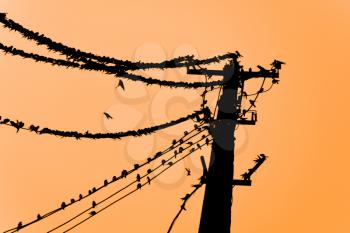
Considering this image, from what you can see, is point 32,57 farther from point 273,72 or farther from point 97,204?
point 273,72

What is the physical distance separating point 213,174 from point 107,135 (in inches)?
103

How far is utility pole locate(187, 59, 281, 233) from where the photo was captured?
979 centimetres

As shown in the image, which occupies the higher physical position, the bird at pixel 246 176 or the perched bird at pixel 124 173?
the bird at pixel 246 176

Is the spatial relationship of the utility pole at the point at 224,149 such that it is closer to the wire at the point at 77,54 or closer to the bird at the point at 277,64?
the bird at the point at 277,64

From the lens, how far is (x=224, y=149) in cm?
1041

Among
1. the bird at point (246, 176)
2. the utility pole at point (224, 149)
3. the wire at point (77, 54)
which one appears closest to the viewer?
the wire at point (77, 54)

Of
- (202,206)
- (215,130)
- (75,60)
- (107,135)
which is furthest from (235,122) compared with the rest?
(75,60)

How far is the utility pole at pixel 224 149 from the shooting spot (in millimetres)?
9789

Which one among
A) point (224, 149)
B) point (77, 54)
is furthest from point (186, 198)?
point (77, 54)

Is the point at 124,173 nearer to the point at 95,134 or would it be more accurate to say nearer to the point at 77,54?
the point at 95,134

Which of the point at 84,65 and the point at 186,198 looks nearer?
the point at 84,65

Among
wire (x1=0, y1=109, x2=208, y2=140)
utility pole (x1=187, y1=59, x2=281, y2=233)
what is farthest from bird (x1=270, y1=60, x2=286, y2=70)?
wire (x1=0, y1=109, x2=208, y2=140)

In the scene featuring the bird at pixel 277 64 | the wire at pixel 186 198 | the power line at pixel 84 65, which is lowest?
the wire at pixel 186 198

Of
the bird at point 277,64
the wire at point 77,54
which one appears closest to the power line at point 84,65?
the wire at point 77,54
